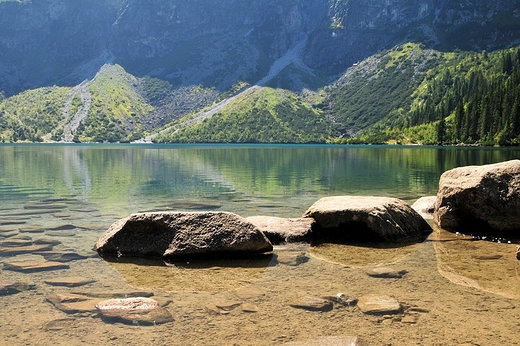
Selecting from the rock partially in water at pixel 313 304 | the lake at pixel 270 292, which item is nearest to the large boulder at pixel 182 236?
the lake at pixel 270 292

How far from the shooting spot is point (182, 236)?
1413 centimetres

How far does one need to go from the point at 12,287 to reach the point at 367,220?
11.5m

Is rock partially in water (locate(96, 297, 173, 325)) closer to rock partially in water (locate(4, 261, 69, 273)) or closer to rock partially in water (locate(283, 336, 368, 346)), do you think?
rock partially in water (locate(283, 336, 368, 346))

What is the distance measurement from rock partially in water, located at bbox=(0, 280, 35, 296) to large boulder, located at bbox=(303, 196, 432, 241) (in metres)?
10.3

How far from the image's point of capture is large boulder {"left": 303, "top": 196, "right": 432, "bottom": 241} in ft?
55.3

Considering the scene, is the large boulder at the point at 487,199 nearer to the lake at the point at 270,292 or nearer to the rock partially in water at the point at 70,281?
the lake at the point at 270,292

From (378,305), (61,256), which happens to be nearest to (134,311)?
(378,305)

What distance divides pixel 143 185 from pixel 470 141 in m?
149

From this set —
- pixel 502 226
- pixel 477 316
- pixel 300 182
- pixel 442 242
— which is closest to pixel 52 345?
pixel 477 316

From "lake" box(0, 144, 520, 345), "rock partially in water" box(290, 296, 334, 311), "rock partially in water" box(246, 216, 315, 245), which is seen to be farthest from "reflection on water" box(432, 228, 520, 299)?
"rock partially in water" box(246, 216, 315, 245)

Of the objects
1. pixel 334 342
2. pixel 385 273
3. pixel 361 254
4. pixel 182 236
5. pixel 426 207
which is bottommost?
pixel 361 254

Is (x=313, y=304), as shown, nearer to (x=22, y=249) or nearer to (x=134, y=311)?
(x=134, y=311)

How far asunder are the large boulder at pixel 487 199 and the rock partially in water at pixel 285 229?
601cm

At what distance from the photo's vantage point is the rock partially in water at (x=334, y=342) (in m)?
7.61
